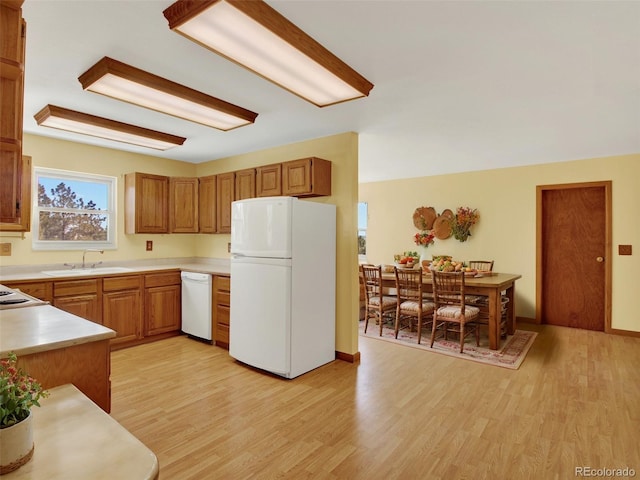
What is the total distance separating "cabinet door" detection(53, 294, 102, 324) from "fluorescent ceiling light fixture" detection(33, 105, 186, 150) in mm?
1645

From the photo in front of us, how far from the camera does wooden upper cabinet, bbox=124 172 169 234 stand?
174 inches

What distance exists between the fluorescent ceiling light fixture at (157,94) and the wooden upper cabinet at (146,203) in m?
1.78

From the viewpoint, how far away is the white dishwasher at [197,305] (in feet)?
13.8

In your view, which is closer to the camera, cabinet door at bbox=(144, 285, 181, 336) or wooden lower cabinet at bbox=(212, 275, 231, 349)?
wooden lower cabinet at bbox=(212, 275, 231, 349)

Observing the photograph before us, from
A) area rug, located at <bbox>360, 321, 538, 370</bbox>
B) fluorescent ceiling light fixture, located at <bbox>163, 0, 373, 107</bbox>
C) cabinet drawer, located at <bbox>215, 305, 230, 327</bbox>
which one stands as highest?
fluorescent ceiling light fixture, located at <bbox>163, 0, 373, 107</bbox>

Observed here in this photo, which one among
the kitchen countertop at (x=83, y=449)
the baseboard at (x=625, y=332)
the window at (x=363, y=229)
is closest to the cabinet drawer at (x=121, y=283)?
the kitchen countertop at (x=83, y=449)

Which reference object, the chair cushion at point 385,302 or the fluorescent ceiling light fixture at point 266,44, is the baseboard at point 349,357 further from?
the fluorescent ceiling light fixture at point 266,44

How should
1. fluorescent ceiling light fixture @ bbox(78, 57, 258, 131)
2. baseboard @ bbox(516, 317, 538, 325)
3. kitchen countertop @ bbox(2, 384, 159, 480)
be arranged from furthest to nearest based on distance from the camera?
baseboard @ bbox(516, 317, 538, 325)
fluorescent ceiling light fixture @ bbox(78, 57, 258, 131)
kitchen countertop @ bbox(2, 384, 159, 480)

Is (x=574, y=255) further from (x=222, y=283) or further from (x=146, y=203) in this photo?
(x=146, y=203)

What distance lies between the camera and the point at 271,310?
329 centimetres

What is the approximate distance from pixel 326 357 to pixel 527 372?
1.89 m

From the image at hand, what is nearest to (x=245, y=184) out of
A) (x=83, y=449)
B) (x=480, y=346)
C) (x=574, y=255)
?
(x=480, y=346)

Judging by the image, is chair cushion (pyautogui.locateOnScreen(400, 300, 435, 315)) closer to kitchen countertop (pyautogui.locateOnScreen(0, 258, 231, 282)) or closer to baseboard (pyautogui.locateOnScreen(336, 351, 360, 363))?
baseboard (pyautogui.locateOnScreen(336, 351, 360, 363))

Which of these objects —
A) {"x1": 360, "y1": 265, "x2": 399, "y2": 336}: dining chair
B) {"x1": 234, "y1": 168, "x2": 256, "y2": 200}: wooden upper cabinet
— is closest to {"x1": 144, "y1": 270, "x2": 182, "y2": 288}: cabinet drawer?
{"x1": 234, "y1": 168, "x2": 256, "y2": 200}: wooden upper cabinet
